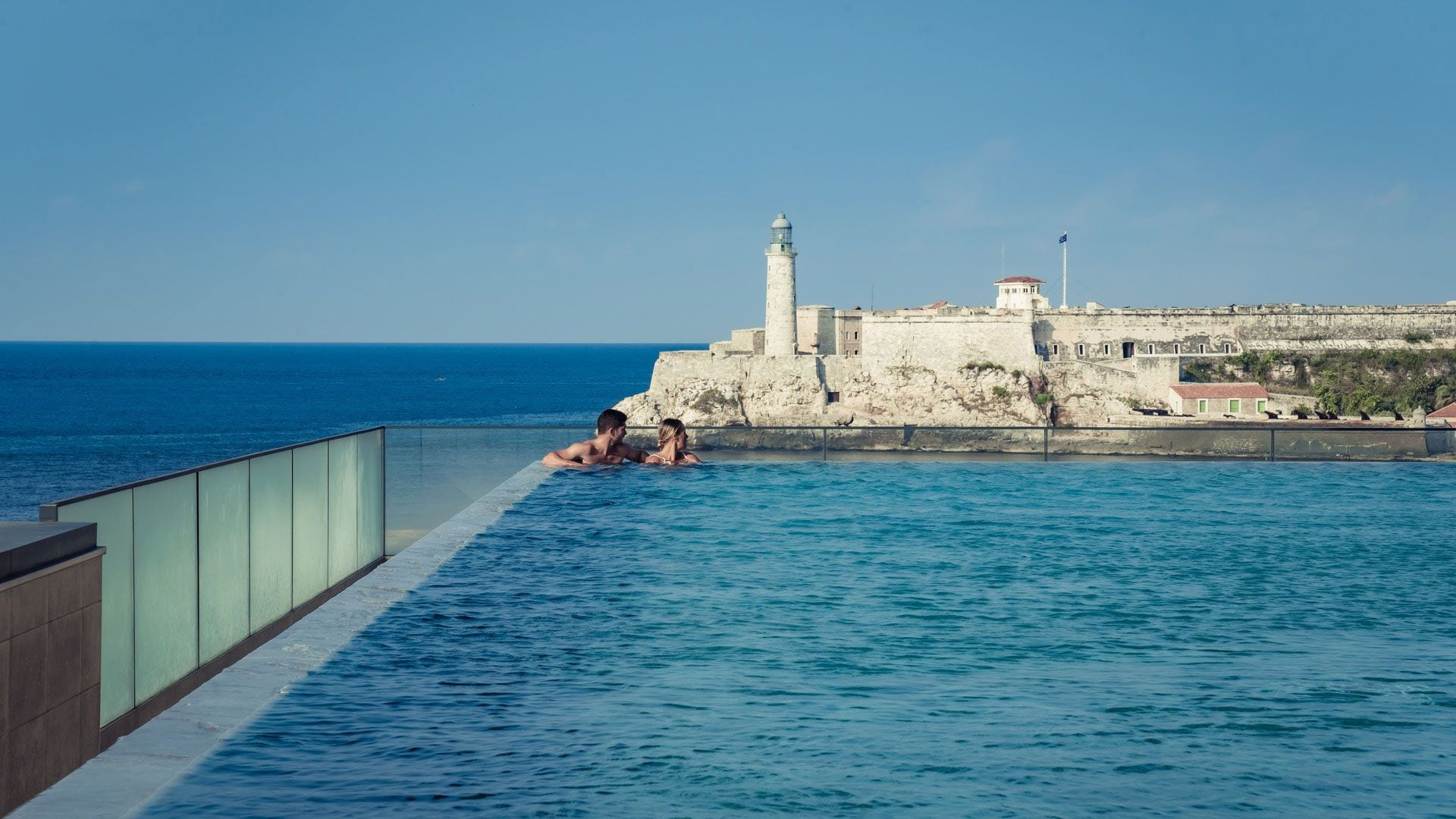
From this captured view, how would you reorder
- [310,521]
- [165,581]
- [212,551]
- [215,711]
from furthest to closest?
[310,521], [212,551], [165,581], [215,711]

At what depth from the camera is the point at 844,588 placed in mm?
8609

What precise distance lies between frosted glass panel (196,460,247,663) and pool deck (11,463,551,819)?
2.08 feet

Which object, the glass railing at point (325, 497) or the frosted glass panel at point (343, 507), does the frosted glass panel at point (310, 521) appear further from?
the frosted glass panel at point (343, 507)

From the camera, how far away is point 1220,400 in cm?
6172

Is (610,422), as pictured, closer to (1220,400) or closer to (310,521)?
(310,521)

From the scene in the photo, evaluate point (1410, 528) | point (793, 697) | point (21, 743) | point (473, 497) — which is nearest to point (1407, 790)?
point (793, 697)

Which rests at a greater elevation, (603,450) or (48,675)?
(603,450)

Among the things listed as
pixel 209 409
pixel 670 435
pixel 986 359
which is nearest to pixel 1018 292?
pixel 986 359

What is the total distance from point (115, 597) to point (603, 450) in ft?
28.9

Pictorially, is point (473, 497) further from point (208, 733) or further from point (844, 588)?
point (208, 733)

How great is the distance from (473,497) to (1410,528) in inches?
352

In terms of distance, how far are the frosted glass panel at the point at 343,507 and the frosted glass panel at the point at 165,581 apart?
9.35 feet

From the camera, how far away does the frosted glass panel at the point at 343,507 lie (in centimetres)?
991

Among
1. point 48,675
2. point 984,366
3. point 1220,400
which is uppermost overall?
point 984,366
